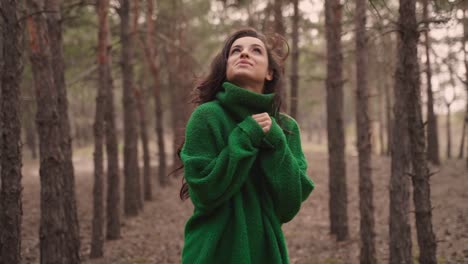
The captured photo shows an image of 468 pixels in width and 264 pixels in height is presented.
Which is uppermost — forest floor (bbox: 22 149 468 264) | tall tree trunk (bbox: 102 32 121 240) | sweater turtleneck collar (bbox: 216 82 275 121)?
sweater turtleneck collar (bbox: 216 82 275 121)

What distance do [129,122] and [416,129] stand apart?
9.99 meters

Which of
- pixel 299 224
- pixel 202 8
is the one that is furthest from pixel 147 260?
pixel 202 8

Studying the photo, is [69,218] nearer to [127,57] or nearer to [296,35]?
[127,57]

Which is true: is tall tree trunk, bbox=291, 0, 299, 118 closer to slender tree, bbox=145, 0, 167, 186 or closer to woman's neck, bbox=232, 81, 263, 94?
slender tree, bbox=145, 0, 167, 186

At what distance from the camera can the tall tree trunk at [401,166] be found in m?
5.10

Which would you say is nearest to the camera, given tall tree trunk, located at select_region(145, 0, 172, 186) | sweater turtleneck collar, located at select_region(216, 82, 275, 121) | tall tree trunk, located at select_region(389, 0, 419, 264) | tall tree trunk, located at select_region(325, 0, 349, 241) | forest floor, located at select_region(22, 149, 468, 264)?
sweater turtleneck collar, located at select_region(216, 82, 275, 121)

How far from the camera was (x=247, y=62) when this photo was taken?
279 cm

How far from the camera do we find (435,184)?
16.3 meters

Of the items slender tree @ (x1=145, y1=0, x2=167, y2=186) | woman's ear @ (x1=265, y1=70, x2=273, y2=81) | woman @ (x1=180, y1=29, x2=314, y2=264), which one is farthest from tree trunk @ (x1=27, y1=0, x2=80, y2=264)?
slender tree @ (x1=145, y1=0, x2=167, y2=186)

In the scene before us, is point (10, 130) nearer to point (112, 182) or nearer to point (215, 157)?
point (215, 157)

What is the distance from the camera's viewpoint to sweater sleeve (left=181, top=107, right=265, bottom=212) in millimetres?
2434

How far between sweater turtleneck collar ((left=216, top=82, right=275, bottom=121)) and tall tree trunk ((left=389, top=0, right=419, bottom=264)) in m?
2.96

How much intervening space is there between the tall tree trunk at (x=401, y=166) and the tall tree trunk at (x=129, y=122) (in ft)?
27.8

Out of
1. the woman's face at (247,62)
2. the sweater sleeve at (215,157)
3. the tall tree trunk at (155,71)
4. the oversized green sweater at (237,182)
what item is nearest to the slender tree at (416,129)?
the woman's face at (247,62)
